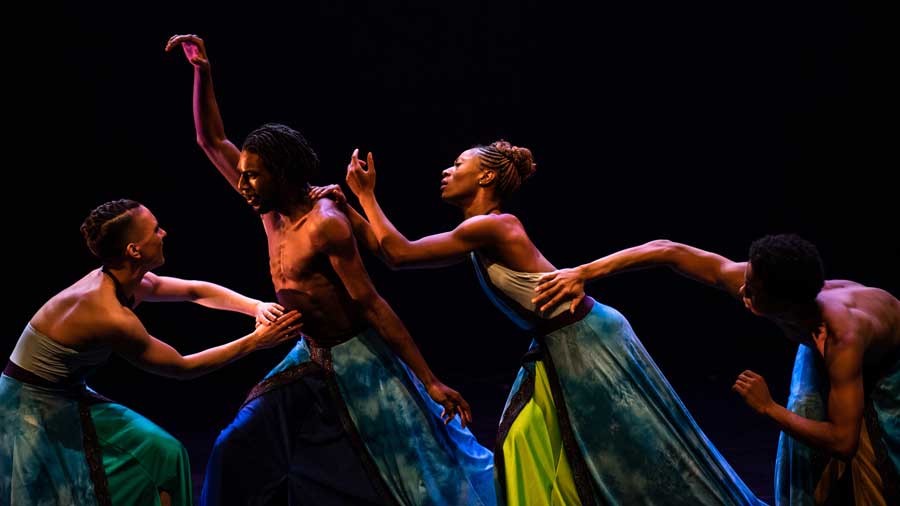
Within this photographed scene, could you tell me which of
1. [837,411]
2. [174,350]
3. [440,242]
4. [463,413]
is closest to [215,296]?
[174,350]

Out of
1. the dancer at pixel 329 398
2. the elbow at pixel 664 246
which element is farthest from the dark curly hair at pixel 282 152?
the elbow at pixel 664 246

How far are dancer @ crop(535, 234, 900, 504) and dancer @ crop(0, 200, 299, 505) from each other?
4.12 ft

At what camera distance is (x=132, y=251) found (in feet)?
9.68

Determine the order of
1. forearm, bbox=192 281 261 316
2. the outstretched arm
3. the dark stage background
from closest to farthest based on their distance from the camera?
the outstretched arm < forearm, bbox=192 281 261 316 < the dark stage background

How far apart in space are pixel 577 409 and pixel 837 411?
764mm

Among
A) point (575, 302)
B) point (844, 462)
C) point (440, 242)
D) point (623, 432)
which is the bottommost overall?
point (844, 462)

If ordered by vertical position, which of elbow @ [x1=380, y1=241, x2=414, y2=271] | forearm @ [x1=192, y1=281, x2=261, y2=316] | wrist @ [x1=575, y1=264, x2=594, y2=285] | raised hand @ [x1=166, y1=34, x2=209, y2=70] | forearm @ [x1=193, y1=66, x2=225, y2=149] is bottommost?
forearm @ [x1=192, y1=281, x2=261, y2=316]

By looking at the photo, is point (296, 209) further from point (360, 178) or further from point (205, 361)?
point (205, 361)

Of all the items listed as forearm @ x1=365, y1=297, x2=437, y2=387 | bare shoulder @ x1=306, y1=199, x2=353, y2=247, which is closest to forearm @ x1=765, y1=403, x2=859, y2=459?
forearm @ x1=365, y1=297, x2=437, y2=387

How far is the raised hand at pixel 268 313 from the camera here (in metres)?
3.05

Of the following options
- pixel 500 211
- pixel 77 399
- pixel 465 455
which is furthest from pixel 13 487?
pixel 500 211

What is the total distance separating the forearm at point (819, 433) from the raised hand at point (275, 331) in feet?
4.79

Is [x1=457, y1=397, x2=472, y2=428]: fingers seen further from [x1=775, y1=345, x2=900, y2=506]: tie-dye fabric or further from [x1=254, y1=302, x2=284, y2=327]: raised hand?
[x1=775, y1=345, x2=900, y2=506]: tie-dye fabric

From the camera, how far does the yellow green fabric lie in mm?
2916
